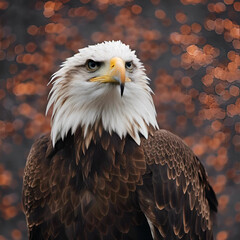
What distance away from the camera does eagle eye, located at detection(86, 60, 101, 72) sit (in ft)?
7.96

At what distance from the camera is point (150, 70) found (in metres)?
6.15

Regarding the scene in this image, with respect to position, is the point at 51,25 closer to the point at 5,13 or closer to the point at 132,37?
the point at 5,13

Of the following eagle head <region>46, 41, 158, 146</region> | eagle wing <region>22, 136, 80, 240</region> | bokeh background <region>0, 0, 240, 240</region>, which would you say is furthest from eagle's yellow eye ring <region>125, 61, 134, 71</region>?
bokeh background <region>0, 0, 240, 240</region>

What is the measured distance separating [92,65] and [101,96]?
17 cm

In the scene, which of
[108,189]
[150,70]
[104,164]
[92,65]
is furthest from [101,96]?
[150,70]

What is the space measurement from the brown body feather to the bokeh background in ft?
11.1

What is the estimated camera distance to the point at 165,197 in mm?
2588

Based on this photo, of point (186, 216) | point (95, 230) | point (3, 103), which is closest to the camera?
point (95, 230)

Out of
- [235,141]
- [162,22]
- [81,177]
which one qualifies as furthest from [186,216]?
[162,22]

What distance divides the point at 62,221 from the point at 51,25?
415cm

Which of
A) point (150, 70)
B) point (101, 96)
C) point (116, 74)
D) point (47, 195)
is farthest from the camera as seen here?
point (150, 70)

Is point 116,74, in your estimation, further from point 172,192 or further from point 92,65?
point 172,192

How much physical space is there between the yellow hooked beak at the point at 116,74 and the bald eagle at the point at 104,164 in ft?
0.07

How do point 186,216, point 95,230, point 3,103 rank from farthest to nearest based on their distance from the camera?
point 3,103 < point 186,216 < point 95,230
